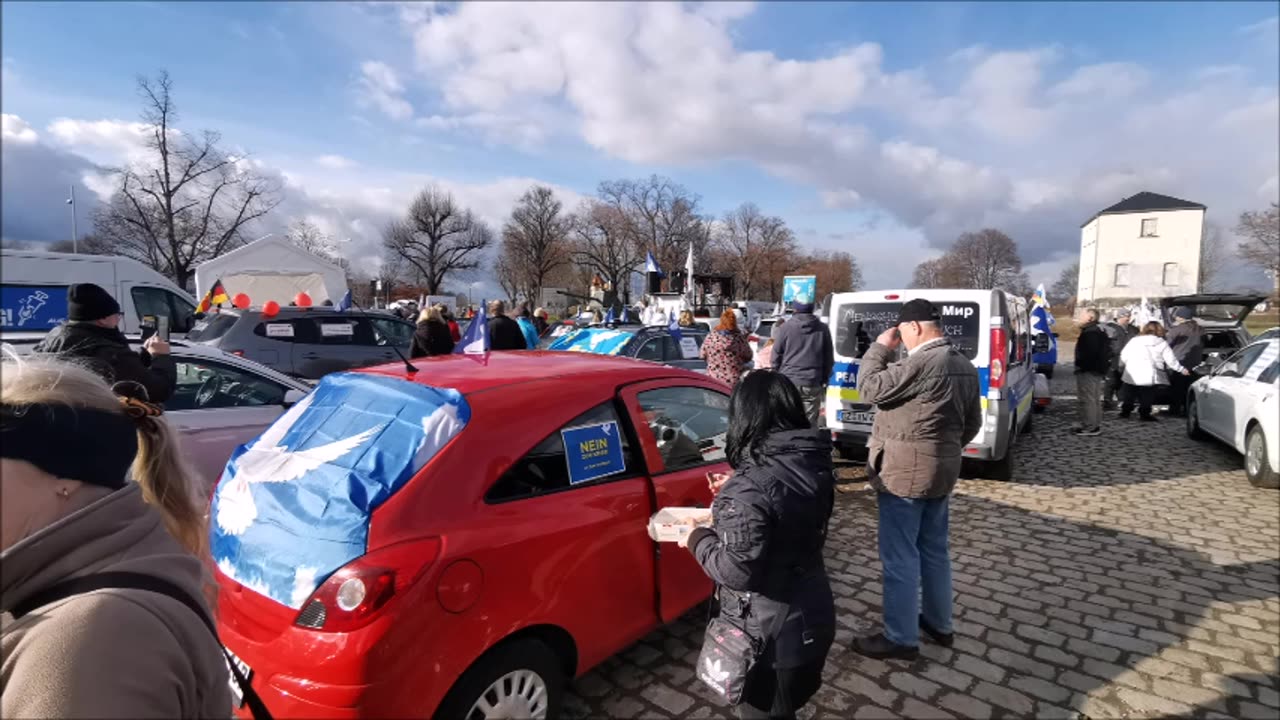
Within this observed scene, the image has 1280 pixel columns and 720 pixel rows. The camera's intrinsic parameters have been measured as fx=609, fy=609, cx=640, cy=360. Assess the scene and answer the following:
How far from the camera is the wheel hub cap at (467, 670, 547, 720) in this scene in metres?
2.27

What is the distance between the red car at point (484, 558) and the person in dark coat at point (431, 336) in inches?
177

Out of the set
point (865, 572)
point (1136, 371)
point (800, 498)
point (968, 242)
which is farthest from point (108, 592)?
point (968, 242)

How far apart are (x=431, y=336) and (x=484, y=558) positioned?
5734 mm

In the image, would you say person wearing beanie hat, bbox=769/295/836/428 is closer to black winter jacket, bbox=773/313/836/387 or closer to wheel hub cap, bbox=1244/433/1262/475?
black winter jacket, bbox=773/313/836/387

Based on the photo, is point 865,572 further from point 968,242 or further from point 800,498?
point 968,242

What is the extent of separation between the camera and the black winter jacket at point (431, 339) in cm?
746

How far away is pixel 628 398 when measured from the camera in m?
3.01

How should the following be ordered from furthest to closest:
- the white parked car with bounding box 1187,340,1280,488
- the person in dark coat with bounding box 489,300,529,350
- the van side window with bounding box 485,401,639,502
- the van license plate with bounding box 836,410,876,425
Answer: the person in dark coat with bounding box 489,300,529,350
the van license plate with bounding box 836,410,876,425
the white parked car with bounding box 1187,340,1280,488
the van side window with bounding box 485,401,639,502

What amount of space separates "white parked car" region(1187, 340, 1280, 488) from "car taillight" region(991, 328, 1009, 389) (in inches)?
126

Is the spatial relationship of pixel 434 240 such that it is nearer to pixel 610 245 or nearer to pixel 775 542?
pixel 610 245

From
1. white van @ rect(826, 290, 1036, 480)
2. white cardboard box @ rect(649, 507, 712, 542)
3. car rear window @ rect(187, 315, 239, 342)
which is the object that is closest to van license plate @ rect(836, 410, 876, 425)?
white van @ rect(826, 290, 1036, 480)

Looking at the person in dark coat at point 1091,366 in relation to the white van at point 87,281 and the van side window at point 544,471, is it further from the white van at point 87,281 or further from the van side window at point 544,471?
the white van at point 87,281

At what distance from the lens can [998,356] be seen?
615 centimetres

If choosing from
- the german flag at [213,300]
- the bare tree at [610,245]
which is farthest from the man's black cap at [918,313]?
the bare tree at [610,245]
